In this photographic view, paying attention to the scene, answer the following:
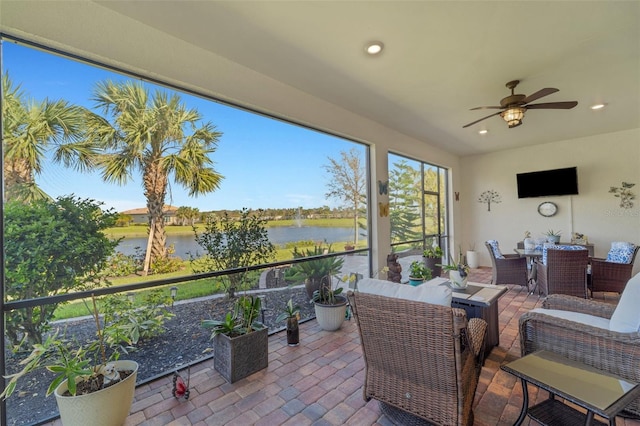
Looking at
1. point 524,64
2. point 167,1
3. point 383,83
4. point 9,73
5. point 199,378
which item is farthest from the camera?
point 383,83

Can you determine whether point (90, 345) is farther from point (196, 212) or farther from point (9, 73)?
point (9, 73)

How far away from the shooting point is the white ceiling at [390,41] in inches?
82.0

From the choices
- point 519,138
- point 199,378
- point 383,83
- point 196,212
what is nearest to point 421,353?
point 199,378

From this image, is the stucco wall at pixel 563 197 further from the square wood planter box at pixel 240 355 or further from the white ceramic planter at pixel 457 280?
the square wood planter box at pixel 240 355

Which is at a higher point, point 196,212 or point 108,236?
point 196,212

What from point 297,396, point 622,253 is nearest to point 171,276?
point 297,396

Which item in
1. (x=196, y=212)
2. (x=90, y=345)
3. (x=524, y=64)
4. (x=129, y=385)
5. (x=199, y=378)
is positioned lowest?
(x=199, y=378)

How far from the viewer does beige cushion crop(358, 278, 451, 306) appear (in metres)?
1.69

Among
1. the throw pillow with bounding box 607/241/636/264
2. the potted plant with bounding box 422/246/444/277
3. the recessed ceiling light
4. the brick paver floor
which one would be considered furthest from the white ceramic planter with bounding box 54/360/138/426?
the throw pillow with bounding box 607/241/636/264

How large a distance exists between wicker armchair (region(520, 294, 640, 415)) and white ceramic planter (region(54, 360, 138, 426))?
313cm

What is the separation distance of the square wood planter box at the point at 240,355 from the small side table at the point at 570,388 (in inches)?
77.7

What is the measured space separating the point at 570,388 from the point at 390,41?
9.38ft

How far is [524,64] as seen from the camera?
2936mm

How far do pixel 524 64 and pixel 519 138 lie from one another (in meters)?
3.65
